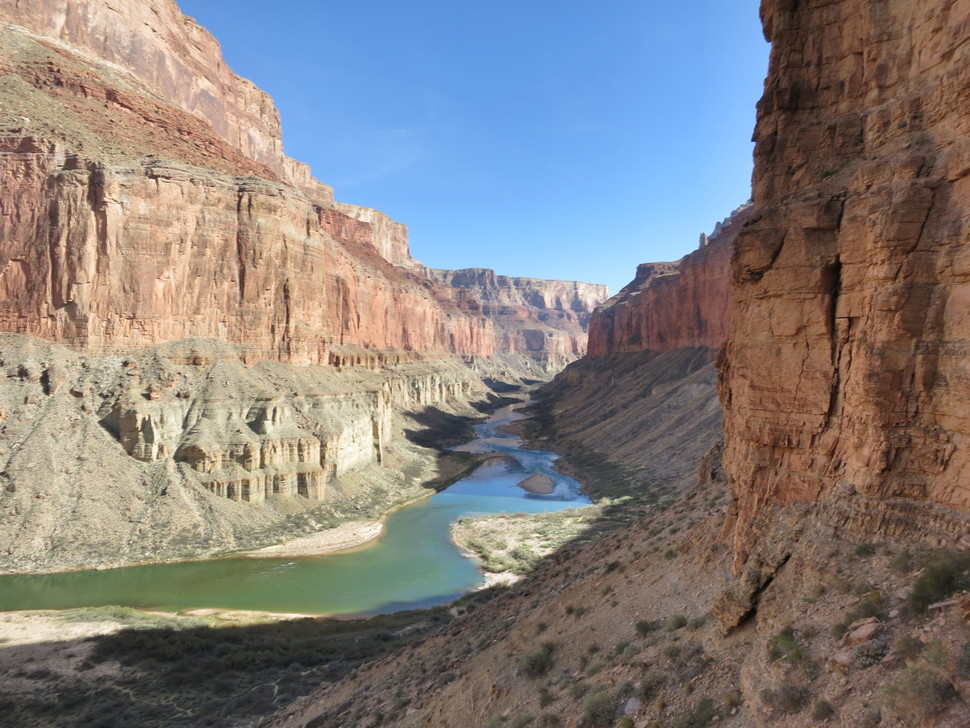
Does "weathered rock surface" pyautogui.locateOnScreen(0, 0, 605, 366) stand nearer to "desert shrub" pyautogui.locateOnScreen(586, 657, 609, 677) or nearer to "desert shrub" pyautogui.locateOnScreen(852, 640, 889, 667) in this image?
"desert shrub" pyautogui.locateOnScreen(586, 657, 609, 677)

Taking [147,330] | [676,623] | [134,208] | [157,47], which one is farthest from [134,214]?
[676,623]

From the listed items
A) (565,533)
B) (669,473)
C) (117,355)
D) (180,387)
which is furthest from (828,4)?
(117,355)

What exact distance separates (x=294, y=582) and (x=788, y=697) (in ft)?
102

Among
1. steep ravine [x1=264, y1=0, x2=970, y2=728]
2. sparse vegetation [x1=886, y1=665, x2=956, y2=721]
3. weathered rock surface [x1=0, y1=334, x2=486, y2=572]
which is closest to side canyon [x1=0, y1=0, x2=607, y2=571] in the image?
weathered rock surface [x1=0, y1=334, x2=486, y2=572]

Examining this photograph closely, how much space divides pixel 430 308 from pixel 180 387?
85375 millimetres

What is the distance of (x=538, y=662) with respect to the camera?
12.0m

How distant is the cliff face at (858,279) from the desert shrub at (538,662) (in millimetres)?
5062

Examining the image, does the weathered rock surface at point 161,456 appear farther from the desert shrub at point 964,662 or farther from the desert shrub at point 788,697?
the desert shrub at point 964,662

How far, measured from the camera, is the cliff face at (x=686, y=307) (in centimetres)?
7162

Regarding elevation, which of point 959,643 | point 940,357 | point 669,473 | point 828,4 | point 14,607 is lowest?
point 14,607

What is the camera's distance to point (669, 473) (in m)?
44.6

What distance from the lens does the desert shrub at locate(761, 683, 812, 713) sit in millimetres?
6312

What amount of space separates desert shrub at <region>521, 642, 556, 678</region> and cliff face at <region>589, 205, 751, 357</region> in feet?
175

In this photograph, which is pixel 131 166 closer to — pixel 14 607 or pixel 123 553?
pixel 123 553
